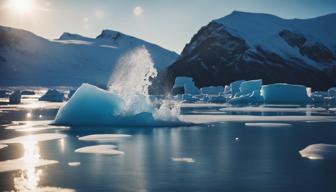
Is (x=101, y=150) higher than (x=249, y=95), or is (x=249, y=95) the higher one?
(x=249, y=95)

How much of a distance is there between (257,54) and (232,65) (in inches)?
385

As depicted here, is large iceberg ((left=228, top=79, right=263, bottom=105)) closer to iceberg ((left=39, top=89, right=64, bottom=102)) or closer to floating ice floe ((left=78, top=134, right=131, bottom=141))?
iceberg ((left=39, top=89, right=64, bottom=102))

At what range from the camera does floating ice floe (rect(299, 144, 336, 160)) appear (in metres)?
17.5

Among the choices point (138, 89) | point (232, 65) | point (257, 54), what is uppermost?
point (257, 54)

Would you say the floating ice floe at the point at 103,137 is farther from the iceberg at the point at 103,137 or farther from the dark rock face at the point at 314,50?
the dark rock face at the point at 314,50

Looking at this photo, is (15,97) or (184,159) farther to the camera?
(15,97)

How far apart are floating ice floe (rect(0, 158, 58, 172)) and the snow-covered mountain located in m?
148

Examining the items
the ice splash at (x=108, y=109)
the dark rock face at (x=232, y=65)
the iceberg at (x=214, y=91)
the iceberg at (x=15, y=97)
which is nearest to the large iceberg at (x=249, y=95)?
the iceberg at (x=15, y=97)

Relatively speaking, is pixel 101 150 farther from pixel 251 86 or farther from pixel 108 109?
pixel 251 86

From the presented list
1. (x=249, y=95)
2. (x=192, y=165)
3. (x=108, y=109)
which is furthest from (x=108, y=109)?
(x=249, y=95)

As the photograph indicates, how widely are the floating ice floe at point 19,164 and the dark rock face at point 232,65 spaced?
14273cm

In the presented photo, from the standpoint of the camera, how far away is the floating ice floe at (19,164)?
602 inches

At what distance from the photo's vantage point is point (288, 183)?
13.2 m

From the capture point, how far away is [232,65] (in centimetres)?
16762
